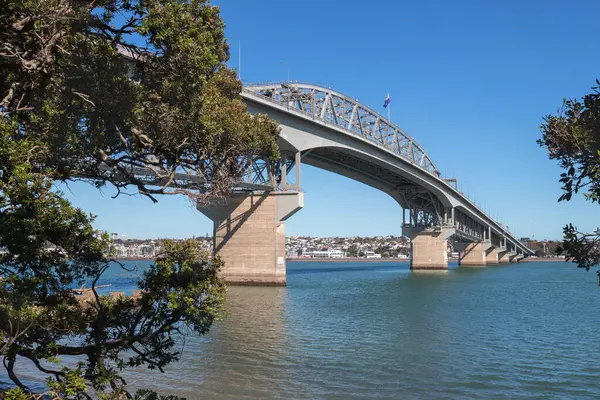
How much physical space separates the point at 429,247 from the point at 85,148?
102 meters

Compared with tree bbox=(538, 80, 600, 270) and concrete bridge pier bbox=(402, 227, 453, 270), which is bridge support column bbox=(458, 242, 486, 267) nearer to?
concrete bridge pier bbox=(402, 227, 453, 270)

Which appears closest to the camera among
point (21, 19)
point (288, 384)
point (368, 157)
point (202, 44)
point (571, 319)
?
point (21, 19)

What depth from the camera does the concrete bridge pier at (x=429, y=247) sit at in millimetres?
105250

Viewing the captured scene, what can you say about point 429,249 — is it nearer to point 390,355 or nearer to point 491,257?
point 491,257

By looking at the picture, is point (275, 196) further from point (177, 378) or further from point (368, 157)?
point (177, 378)

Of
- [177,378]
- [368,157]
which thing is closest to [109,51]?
[177,378]

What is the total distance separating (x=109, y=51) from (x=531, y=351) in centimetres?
1859

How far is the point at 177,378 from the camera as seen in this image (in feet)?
54.8

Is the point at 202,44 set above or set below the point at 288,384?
above

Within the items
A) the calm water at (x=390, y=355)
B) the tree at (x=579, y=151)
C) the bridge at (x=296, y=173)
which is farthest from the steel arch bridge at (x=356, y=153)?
the tree at (x=579, y=151)

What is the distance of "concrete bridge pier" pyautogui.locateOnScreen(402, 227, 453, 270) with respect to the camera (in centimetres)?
10525

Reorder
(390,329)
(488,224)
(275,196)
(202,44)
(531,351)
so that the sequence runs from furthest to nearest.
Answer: (488,224) → (275,196) → (390,329) → (531,351) → (202,44)

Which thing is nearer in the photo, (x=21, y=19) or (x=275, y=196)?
(x=21, y=19)

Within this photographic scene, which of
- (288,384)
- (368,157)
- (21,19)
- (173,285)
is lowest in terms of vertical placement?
(288,384)
